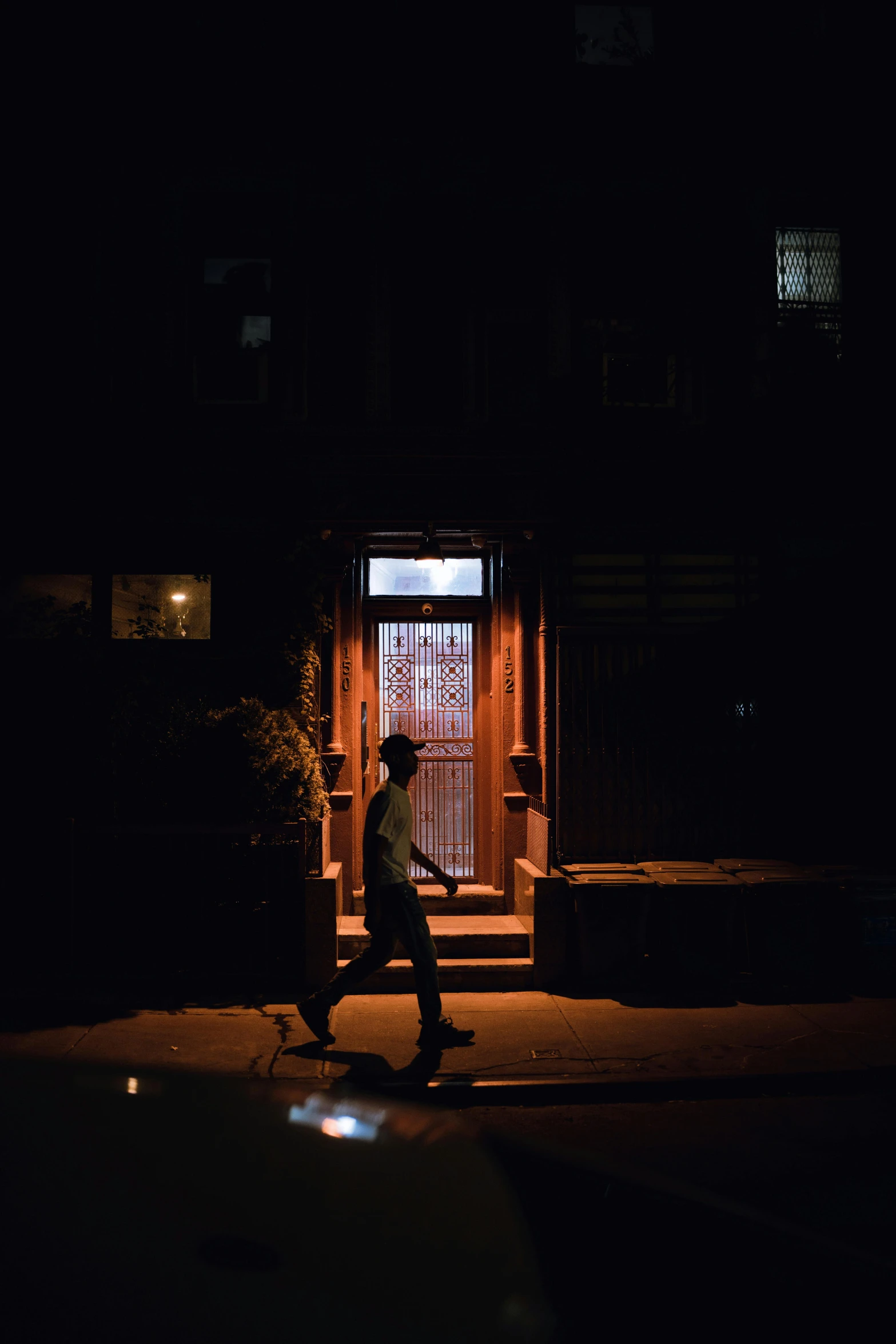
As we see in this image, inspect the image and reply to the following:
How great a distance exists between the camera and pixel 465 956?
7957mm

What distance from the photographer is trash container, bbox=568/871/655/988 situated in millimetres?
7520

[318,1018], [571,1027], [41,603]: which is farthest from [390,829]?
[41,603]

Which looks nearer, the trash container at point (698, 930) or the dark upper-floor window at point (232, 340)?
the trash container at point (698, 930)

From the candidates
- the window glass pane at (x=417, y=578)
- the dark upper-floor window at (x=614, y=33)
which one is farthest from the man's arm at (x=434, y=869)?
the dark upper-floor window at (x=614, y=33)

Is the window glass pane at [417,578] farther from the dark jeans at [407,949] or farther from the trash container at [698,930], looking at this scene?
the dark jeans at [407,949]

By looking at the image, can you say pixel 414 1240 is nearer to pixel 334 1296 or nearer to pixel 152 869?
pixel 334 1296

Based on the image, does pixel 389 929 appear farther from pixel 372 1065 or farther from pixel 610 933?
pixel 610 933

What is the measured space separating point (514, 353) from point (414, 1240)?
9125 millimetres

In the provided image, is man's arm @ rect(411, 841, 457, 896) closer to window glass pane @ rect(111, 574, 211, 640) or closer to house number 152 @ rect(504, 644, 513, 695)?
house number 152 @ rect(504, 644, 513, 695)

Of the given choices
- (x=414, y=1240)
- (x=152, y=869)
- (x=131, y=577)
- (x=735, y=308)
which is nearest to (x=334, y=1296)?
(x=414, y=1240)

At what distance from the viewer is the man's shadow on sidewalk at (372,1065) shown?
5559mm

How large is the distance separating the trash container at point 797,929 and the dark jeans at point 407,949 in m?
3.19

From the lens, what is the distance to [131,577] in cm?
934

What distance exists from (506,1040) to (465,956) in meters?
1.65
